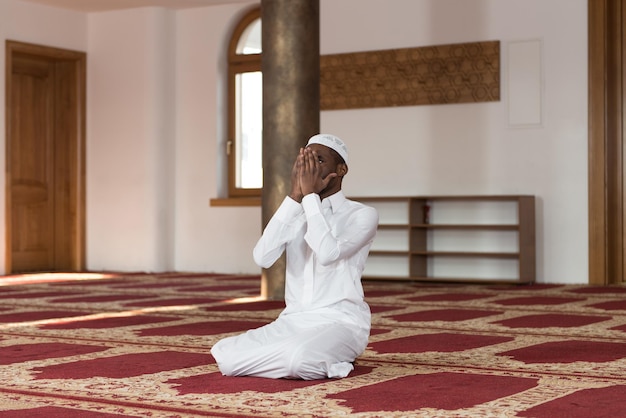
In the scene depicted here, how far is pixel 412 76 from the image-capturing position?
9.78 meters

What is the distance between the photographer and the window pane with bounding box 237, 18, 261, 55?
11.0 metres

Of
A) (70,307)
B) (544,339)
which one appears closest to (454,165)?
(70,307)

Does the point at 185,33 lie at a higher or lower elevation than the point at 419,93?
higher

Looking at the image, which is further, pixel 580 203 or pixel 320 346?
pixel 580 203

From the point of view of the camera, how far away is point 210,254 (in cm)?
1105

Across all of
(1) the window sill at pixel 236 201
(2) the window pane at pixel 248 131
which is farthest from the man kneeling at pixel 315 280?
(2) the window pane at pixel 248 131

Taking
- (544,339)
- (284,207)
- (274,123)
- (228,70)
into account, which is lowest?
(544,339)

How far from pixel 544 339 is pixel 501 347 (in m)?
0.40

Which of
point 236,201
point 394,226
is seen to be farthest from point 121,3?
point 394,226

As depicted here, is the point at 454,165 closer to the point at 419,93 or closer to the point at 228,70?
the point at 419,93

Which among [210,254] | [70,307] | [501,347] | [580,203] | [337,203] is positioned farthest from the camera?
[210,254]

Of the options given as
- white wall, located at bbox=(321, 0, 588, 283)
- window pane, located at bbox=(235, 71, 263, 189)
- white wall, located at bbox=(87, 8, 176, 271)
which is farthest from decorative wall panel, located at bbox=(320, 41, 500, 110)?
white wall, located at bbox=(87, 8, 176, 271)

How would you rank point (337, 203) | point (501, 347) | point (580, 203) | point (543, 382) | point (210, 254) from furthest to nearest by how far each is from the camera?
point (210, 254)
point (580, 203)
point (501, 347)
point (337, 203)
point (543, 382)

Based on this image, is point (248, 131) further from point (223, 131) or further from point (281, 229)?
point (281, 229)
